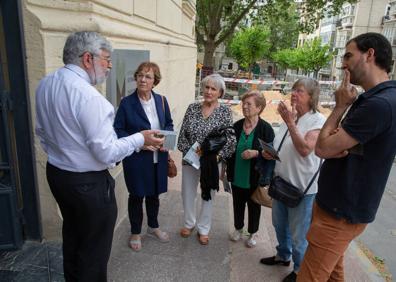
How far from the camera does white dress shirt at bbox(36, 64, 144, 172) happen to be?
1.85 meters

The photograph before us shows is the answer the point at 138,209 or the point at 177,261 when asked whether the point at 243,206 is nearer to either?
the point at 177,261

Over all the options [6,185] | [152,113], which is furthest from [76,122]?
[6,185]

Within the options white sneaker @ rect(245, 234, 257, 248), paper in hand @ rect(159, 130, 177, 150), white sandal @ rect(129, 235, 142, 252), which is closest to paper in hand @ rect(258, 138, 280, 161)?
paper in hand @ rect(159, 130, 177, 150)

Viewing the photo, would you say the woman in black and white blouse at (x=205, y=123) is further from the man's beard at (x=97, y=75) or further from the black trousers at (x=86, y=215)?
the man's beard at (x=97, y=75)

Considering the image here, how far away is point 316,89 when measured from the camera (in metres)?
2.72

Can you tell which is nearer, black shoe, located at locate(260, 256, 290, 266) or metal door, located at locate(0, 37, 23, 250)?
metal door, located at locate(0, 37, 23, 250)

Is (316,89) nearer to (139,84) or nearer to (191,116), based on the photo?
(191,116)

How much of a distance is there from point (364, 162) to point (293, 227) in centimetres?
113

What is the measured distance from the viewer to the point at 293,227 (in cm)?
290

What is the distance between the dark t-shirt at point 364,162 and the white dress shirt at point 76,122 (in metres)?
1.31

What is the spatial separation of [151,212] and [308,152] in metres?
1.74

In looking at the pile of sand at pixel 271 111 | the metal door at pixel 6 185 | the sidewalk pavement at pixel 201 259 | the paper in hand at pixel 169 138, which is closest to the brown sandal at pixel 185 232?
the sidewalk pavement at pixel 201 259

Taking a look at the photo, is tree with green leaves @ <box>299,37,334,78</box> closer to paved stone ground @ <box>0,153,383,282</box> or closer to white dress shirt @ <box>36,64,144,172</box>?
paved stone ground @ <box>0,153,383,282</box>

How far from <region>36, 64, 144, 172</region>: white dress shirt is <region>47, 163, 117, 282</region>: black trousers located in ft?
0.26
